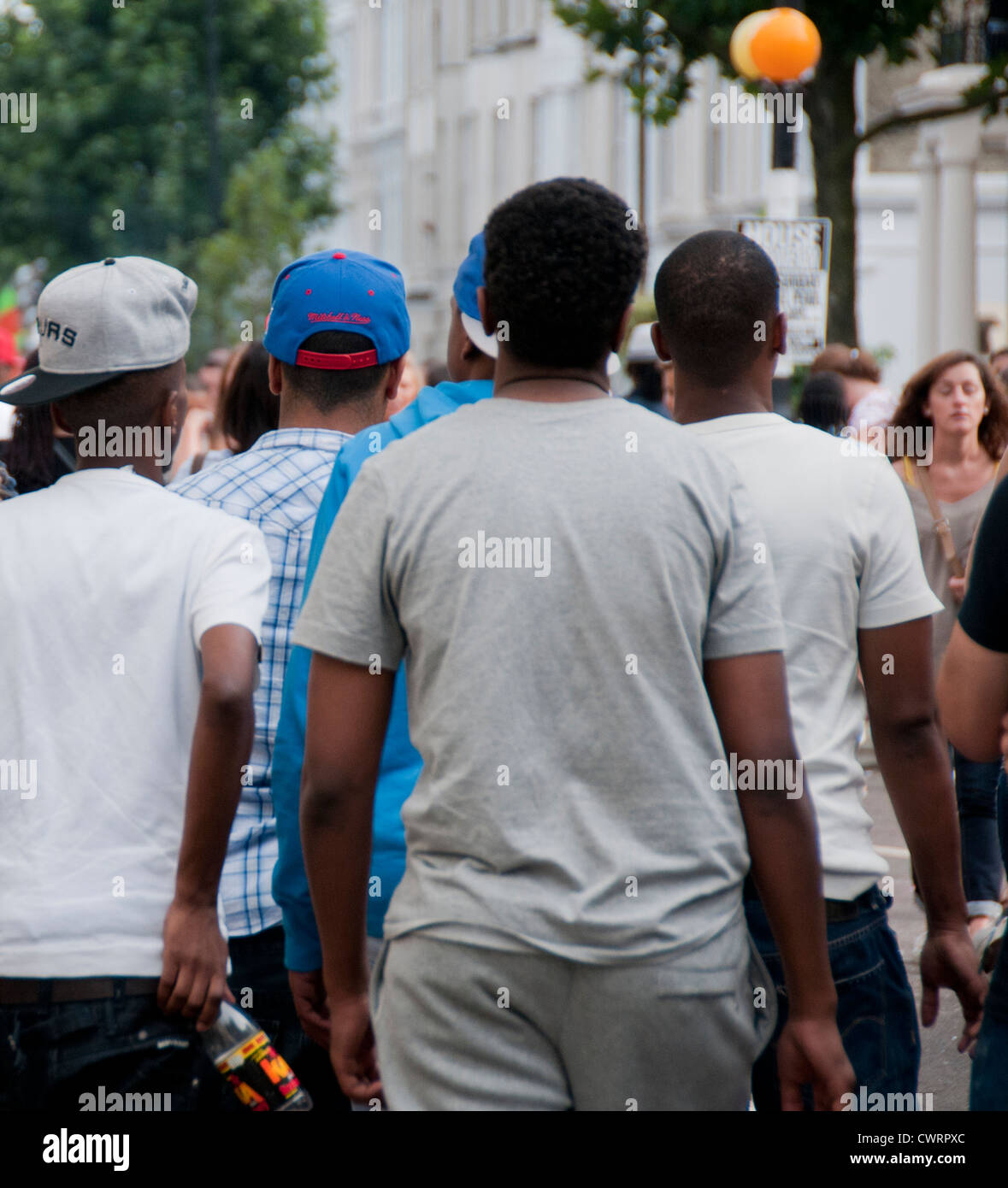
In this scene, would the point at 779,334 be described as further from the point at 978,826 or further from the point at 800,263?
the point at 800,263

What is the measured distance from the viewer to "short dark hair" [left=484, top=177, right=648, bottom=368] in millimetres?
2537

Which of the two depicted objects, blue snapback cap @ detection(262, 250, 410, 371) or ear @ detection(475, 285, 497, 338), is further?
blue snapback cap @ detection(262, 250, 410, 371)

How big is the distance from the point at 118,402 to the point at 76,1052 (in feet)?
3.37

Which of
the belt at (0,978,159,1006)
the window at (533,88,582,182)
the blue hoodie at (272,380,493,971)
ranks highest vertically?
the window at (533,88,582,182)

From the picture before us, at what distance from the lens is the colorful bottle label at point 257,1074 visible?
2820mm

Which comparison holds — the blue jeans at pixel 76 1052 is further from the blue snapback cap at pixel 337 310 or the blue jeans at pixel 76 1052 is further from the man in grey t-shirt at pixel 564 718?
the blue snapback cap at pixel 337 310

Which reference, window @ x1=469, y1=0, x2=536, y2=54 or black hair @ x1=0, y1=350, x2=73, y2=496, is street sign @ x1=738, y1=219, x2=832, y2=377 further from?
window @ x1=469, y1=0, x2=536, y2=54

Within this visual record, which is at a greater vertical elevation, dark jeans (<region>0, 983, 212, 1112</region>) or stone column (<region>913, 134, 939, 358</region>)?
Result: stone column (<region>913, 134, 939, 358</region>)

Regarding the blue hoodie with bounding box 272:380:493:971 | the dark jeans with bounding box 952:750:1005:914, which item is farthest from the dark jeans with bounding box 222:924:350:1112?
the dark jeans with bounding box 952:750:1005:914

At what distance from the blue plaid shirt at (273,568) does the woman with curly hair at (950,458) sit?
4.06 m

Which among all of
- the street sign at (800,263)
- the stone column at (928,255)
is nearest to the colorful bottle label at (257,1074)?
the street sign at (800,263)

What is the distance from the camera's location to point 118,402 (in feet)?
9.92
